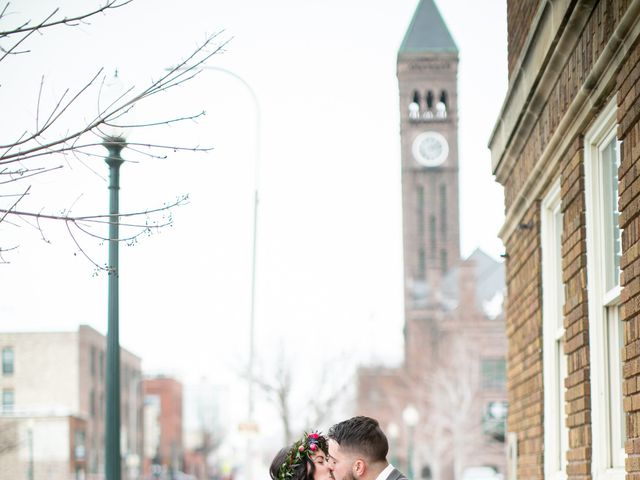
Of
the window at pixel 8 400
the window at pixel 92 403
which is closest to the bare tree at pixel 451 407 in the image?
the window at pixel 92 403

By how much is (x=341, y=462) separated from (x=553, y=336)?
3.63 m

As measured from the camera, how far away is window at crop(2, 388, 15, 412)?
63469 mm

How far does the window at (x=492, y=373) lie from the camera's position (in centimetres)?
6231

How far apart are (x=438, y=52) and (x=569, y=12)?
304 feet

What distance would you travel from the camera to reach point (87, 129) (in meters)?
5.89

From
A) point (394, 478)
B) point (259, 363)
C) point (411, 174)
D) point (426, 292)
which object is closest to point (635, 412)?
point (394, 478)

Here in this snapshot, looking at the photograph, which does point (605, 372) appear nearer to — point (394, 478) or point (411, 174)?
point (394, 478)

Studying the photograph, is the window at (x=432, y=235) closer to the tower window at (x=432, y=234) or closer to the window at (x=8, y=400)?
the tower window at (x=432, y=234)

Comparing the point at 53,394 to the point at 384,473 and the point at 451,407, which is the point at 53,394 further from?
the point at 384,473

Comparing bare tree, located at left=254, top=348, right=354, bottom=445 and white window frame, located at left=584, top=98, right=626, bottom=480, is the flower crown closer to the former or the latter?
white window frame, located at left=584, top=98, right=626, bottom=480

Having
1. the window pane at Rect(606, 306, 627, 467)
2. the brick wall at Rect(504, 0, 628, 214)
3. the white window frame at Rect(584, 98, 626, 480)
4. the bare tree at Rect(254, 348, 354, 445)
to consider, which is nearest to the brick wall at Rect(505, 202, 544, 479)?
the brick wall at Rect(504, 0, 628, 214)

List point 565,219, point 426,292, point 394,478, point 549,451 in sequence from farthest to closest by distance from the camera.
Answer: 1. point 426,292
2. point 549,451
3. point 565,219
4. point 394,478

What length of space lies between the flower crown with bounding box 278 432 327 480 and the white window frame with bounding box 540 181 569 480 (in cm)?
291

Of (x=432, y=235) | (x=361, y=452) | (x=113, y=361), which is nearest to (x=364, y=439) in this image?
(x=361, y=452)
